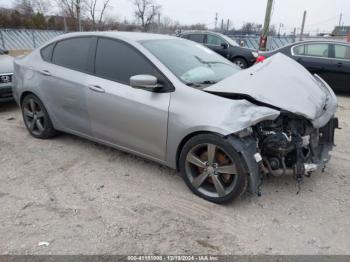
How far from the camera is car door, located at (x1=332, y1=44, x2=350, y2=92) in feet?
25.3

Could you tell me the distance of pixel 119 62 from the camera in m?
3.67

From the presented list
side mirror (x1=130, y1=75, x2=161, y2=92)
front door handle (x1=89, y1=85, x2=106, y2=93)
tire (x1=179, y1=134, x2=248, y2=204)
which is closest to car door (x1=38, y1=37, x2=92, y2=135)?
front door handle (x1=89, y1=85, x2=106, y2=93)

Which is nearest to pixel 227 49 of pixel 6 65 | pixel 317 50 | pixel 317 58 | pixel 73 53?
pixel 317 50

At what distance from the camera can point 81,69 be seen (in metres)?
3.98

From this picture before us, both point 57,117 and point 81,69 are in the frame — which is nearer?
point 81,69

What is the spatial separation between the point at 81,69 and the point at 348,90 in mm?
6754

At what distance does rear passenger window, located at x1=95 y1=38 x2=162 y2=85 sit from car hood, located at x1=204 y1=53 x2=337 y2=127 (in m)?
0.79

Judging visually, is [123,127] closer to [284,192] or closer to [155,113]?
[155,113]

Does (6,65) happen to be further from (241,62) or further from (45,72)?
(241,62)

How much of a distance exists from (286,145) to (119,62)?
2028 mm

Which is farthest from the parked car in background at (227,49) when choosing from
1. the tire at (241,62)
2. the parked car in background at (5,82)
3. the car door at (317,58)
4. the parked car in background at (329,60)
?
the parked car in background at (5,82)

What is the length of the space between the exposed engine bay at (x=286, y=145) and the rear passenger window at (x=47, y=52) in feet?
9.96

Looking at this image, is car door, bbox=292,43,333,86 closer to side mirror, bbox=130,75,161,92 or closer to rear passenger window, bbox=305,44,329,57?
rear passenger window, bbox=305,44,329,57

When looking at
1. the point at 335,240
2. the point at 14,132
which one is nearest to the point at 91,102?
the point at 14,132
